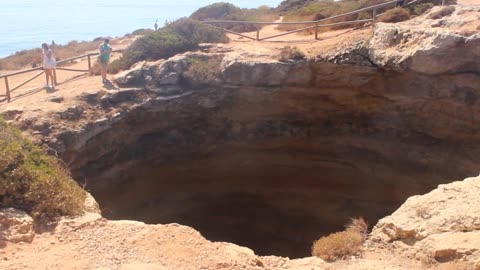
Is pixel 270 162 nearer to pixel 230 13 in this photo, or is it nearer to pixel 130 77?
pixel 130 77

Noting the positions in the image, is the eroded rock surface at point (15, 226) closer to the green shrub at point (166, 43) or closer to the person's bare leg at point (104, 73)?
the person's bare leg at point (104, 73)

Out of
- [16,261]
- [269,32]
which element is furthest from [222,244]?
A: [269,32]

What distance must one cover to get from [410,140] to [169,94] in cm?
755

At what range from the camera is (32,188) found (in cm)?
826

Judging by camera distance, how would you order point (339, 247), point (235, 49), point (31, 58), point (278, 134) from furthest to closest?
1. point (31, 58)
2. point (235, 49)
3. point (278, 134)
4. point (339, 247)

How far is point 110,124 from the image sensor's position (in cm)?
1330

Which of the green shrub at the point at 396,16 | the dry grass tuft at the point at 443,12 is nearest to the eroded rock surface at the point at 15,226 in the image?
the dry grass tuft at the point at 443,12

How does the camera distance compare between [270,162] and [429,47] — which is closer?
[429,47]

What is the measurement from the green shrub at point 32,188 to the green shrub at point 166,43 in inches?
311

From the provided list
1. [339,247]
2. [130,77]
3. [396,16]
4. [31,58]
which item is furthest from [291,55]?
[31,58]

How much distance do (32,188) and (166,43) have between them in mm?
9236

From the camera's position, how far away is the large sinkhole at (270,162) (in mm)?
14172

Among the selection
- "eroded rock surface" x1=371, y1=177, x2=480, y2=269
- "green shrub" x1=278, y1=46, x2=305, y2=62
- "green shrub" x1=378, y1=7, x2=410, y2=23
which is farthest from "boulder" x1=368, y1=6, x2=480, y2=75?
"eroded rock surface" x1=371, y1=177, x2=480, y2=269

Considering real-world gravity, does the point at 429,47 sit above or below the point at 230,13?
below
